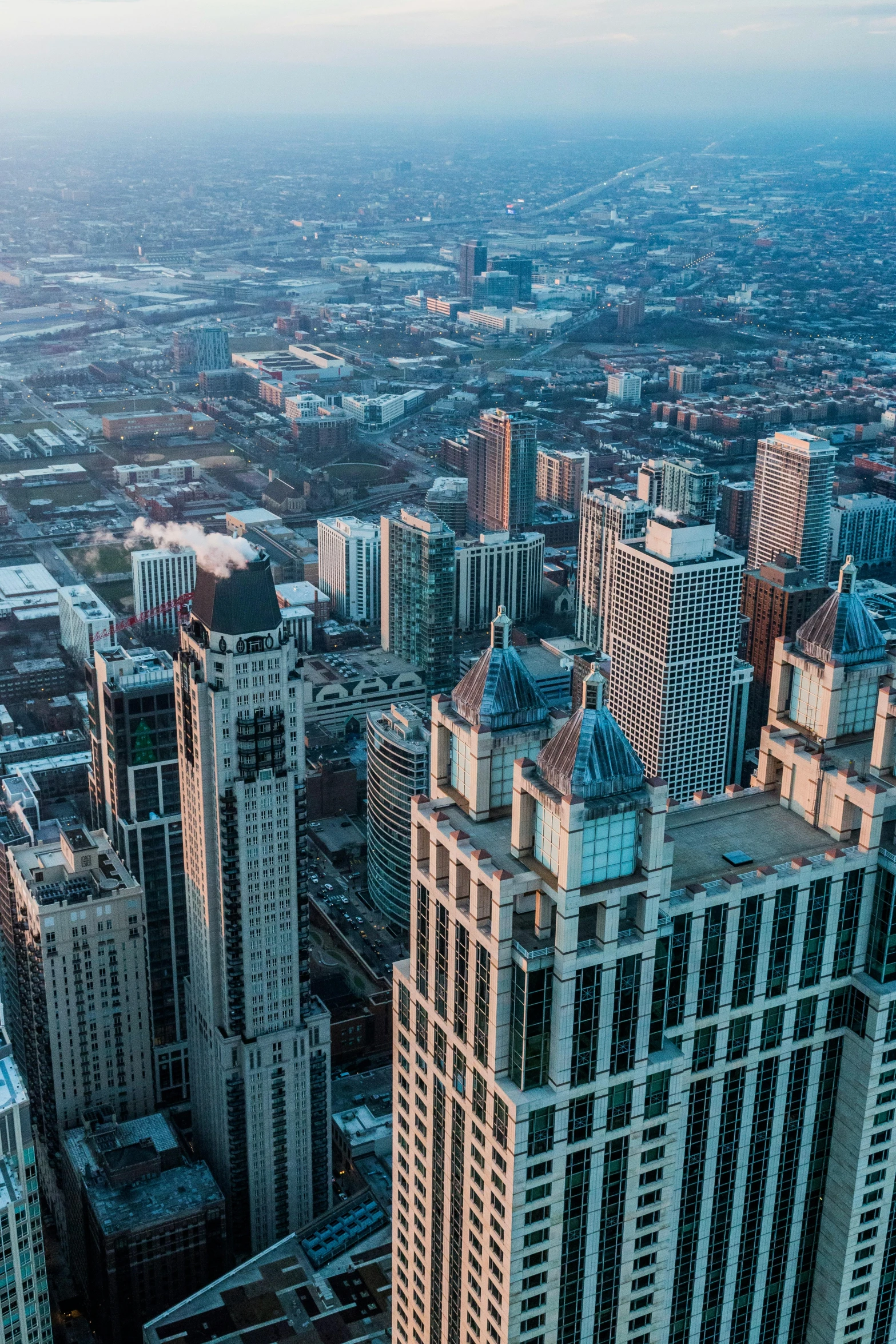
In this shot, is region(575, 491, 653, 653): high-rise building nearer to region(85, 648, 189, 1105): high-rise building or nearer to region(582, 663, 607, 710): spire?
region(85, 648, 189, 1105): high-rise building

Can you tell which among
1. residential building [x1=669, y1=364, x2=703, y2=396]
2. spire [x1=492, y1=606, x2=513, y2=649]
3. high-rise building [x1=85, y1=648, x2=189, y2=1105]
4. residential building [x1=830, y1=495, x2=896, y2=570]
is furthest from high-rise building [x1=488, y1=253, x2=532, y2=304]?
spire [x1=492, y1=606, x2=513, y2=649]

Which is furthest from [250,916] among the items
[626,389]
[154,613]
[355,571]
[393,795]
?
[626,389]

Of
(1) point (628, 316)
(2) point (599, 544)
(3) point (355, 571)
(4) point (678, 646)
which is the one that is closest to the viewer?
(4) point (678, 646)

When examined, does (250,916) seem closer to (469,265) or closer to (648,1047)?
(648,1047)

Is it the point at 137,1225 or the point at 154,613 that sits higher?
the point at 137,1225

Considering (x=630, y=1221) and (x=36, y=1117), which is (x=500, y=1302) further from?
(x=36, y=1117)

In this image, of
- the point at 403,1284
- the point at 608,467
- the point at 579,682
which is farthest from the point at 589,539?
the point at 403,1284
